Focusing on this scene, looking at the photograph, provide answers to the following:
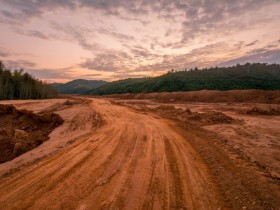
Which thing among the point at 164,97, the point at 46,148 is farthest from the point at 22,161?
the point at 164,97

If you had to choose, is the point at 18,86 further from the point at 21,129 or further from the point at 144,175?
the point at 144,175

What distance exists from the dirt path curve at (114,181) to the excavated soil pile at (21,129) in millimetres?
2320

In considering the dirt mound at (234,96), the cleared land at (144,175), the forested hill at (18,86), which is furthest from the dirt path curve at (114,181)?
the forested hill at (18,86)

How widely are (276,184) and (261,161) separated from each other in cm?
182

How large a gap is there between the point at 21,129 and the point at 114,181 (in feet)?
37.8

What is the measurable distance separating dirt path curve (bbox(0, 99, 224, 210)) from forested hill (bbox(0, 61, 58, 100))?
53.3 metres

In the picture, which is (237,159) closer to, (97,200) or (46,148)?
(97,200)

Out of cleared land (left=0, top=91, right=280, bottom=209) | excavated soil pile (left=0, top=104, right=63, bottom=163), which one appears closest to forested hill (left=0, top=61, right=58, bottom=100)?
excavated soil pile (left=0, top=104, right=63, bottom=163)

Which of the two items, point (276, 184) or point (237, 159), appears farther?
point (237, 159)

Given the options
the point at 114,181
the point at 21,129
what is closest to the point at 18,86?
the point at 21,129

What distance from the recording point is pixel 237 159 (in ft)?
23.4

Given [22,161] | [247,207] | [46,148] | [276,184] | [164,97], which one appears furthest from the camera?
[164,97]

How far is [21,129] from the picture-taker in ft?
46.0

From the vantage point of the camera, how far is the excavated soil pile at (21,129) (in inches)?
333
